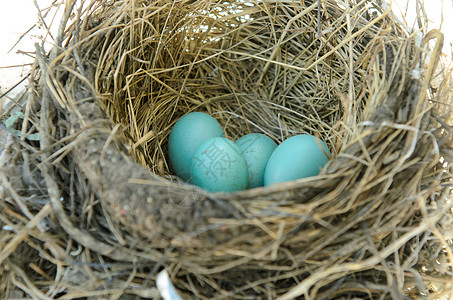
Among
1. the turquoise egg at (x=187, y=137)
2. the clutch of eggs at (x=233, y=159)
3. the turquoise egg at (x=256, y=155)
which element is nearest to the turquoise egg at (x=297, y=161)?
the clutch of eggs at (x=233, y=159)

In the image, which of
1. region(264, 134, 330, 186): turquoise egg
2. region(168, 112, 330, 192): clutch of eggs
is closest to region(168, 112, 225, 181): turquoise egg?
region(168, 112, 330, 192): clutch of eggs

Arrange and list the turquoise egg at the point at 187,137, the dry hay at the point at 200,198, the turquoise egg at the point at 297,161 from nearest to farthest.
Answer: the dry hay at the point at 200,198 < the turquoise egg at the point at 297,161 < the turquoise egg at the point at 187,137

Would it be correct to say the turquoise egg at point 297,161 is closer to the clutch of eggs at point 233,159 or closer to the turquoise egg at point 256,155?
the clutch of eggs at point 233,159

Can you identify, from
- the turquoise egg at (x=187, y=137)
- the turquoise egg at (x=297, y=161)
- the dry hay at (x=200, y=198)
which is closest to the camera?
the dry hay at (x=200, y=198)

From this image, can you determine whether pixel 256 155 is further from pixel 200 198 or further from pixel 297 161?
pixel 200 198

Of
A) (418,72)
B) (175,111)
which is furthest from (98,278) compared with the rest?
(418,72)

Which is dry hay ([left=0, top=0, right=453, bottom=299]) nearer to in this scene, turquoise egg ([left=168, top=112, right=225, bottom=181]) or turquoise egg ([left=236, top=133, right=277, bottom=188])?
turquoise egg ([left=168, top=112, right=225, bottom=181])

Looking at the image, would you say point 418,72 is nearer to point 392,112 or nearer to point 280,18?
point 392,112
